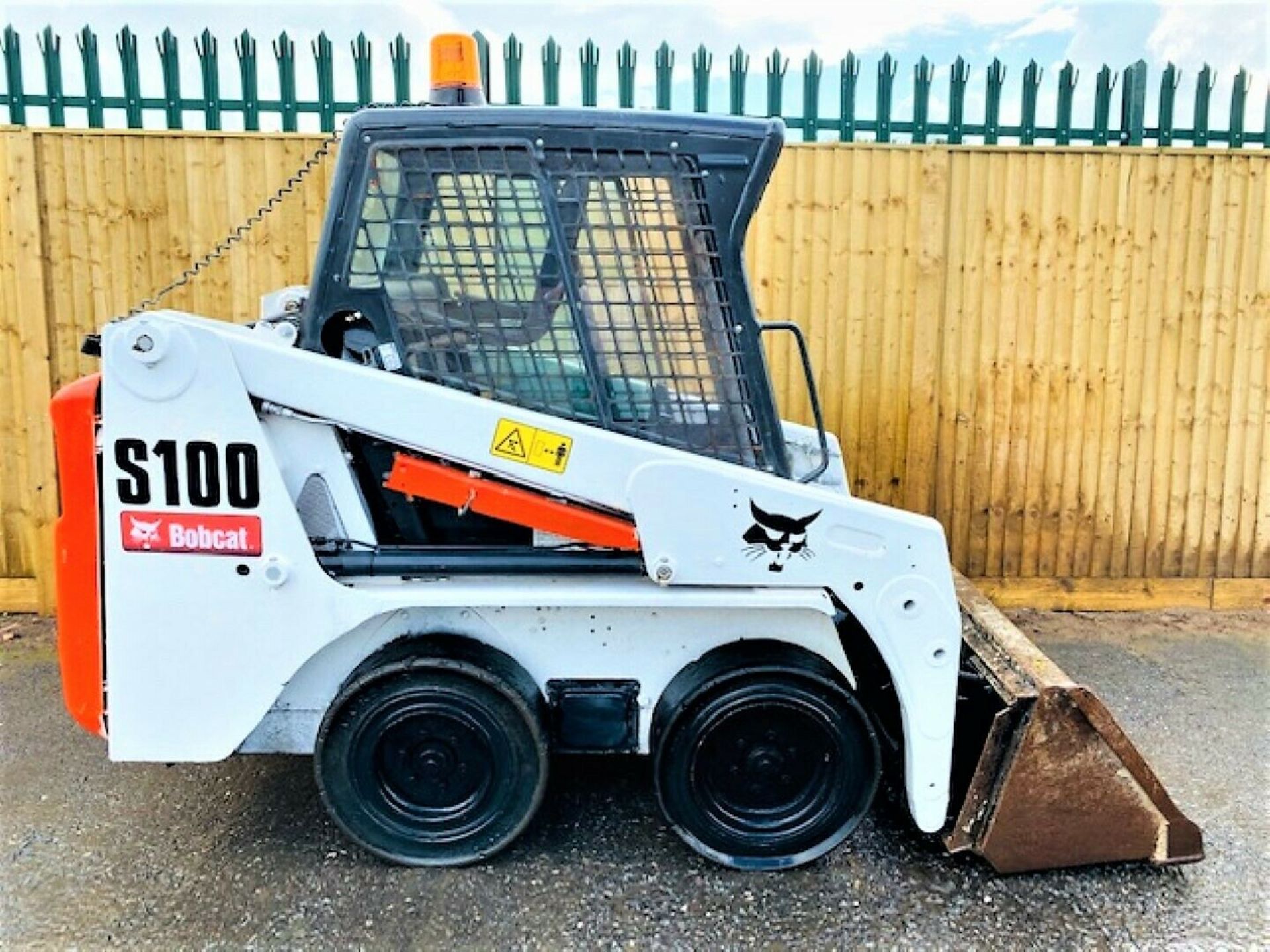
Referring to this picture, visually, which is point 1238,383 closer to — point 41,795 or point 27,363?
point 41,795

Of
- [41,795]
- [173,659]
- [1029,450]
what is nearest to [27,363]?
[41,795]

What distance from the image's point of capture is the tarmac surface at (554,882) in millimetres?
2764

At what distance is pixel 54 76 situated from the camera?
16.0 ft

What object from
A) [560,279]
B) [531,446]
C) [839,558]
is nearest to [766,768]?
[839,558]

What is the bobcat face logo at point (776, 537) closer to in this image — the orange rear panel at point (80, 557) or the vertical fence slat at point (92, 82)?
the orange rear panel at point (80, 557)

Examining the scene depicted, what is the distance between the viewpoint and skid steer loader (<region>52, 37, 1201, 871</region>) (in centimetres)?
284

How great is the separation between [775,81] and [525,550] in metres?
3.06

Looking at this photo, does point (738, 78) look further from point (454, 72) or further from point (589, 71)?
point (454, 72)

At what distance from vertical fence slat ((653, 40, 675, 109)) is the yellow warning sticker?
2684 millimetres

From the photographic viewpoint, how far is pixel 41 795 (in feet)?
11.4

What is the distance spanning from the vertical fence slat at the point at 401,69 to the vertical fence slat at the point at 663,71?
2.16 ft

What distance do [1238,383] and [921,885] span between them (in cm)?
364

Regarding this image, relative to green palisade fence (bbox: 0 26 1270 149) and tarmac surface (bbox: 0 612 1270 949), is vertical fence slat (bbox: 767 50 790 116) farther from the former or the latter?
tarmac surface (bbox: 0 612 1270 949)

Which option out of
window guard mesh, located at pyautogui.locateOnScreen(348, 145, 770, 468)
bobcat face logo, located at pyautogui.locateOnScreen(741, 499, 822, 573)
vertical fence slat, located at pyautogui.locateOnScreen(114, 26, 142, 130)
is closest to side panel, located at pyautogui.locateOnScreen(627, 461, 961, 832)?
bobcat face logo, located at pyautogui.locateOnScreen(741, 499, 822, 573)
